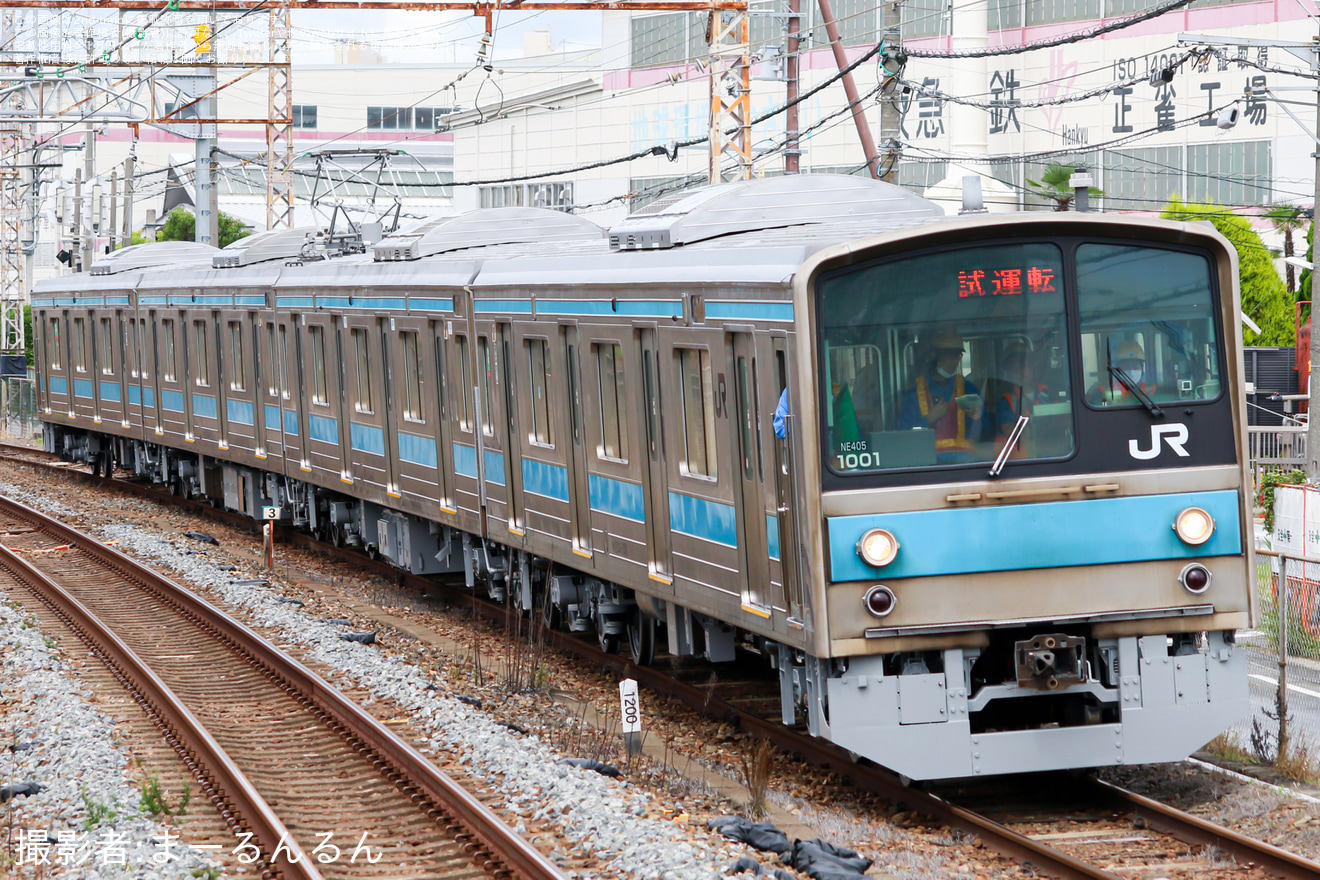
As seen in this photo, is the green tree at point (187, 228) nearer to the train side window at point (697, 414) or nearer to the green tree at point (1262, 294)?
the green tree at point (1262, 294)

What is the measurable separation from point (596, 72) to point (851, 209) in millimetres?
52944

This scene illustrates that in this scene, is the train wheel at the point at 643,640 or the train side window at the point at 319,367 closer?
the train wheel at the point at 643,640

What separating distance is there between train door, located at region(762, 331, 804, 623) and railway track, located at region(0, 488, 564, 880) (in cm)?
178

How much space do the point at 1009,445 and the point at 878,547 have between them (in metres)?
0.77

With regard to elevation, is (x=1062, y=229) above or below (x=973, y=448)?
above

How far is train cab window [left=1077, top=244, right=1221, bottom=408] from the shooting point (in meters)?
8.35

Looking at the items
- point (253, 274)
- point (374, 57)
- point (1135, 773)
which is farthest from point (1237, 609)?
point (374, 57)

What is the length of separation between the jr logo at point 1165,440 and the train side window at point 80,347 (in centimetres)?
2285

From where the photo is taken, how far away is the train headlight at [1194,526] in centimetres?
829

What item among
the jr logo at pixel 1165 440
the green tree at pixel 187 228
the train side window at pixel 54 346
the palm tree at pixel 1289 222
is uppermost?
the green tree at pixel 187 228

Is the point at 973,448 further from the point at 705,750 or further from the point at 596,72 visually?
the point at 596,72

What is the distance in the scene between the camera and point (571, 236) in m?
16.0

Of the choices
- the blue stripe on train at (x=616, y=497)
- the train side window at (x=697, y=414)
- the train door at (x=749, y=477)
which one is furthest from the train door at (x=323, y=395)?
the train door at (x=749, y=477)

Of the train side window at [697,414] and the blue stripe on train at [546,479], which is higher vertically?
the train side window at [697,414]
